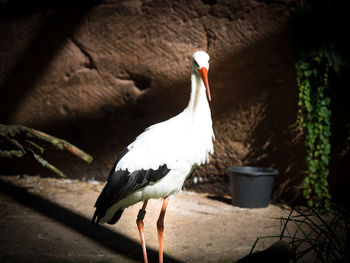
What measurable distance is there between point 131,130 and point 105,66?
0.77 m

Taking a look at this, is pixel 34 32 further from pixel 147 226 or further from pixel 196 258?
pixel 196 258

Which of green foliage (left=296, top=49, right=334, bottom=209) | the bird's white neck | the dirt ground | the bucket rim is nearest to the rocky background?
the bucket rim

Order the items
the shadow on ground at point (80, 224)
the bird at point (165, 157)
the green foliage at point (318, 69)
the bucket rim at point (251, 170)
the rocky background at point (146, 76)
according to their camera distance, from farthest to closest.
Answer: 1. the rocky background at point (146, 76)
2. the bucket rim at point (251, 170)
3. the green foliage at point (318, 69)
4. the shadow on ground at point (80, 224)
5. the bird at point (165, 157)

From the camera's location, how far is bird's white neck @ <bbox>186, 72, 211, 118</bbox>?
7.88 feet

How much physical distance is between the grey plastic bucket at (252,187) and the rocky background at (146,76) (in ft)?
0.95

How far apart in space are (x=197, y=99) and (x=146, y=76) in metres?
1.95

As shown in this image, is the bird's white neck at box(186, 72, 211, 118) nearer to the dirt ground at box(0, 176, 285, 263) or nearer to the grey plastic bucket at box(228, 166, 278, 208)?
the dirt ground at box(0, 176, 285, 263)

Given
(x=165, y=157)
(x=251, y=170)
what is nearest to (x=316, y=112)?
(x=251, y=170)

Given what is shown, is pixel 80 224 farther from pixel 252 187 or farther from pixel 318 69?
pixel 318 69

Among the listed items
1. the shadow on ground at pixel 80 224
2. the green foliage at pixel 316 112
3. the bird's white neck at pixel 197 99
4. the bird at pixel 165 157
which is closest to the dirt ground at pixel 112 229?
the shadow on ground at pixel 80 224

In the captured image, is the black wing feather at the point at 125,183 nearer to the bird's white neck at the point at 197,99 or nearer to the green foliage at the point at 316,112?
the bird's white neck at the point at 197,99

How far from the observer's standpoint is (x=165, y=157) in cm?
229

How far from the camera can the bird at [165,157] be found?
2.30m

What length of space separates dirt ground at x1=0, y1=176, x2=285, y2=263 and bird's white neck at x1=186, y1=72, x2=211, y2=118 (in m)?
0.75
